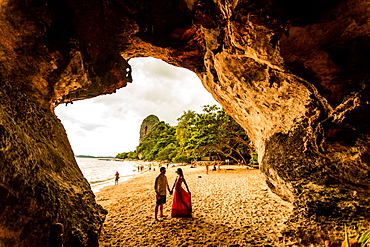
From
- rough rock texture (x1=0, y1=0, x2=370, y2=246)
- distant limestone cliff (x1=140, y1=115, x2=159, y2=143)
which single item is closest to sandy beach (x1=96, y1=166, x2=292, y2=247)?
rough rock texture (x1=0, y1=0, x2=370, y2=246)

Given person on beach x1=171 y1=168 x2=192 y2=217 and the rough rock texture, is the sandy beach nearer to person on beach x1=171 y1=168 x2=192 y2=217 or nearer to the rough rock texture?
person on beach x1=171 y1=168 x2=192 y2=217

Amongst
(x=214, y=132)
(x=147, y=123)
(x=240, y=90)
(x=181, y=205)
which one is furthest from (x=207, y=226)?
(x=147, y=123)

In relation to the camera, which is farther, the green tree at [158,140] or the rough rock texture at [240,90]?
the green tree at [158,140]

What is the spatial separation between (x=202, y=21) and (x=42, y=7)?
13.4ft

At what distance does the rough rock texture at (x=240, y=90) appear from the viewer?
2811 mm

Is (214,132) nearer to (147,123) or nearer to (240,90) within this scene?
(240,90)

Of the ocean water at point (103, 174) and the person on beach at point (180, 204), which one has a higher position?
the person on beach at point (180, 204)

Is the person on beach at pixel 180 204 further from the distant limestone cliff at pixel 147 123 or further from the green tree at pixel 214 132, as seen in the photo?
the distant limestone cliff at pixel 147 123

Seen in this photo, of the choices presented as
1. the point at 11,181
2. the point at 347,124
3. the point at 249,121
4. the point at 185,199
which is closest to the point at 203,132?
the point at 249,121

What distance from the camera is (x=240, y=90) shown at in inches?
239

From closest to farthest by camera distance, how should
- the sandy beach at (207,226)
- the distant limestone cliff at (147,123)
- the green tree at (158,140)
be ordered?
the sandy beach at (207,226) < the green tree at (158,140) < the distant limestone cliff at (147,123)

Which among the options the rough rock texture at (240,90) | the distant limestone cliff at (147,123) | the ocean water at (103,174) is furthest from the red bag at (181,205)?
the distant limestone cliff at (147,123)

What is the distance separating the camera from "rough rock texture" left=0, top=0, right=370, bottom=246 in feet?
9.22

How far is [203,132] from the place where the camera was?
1767 cm
